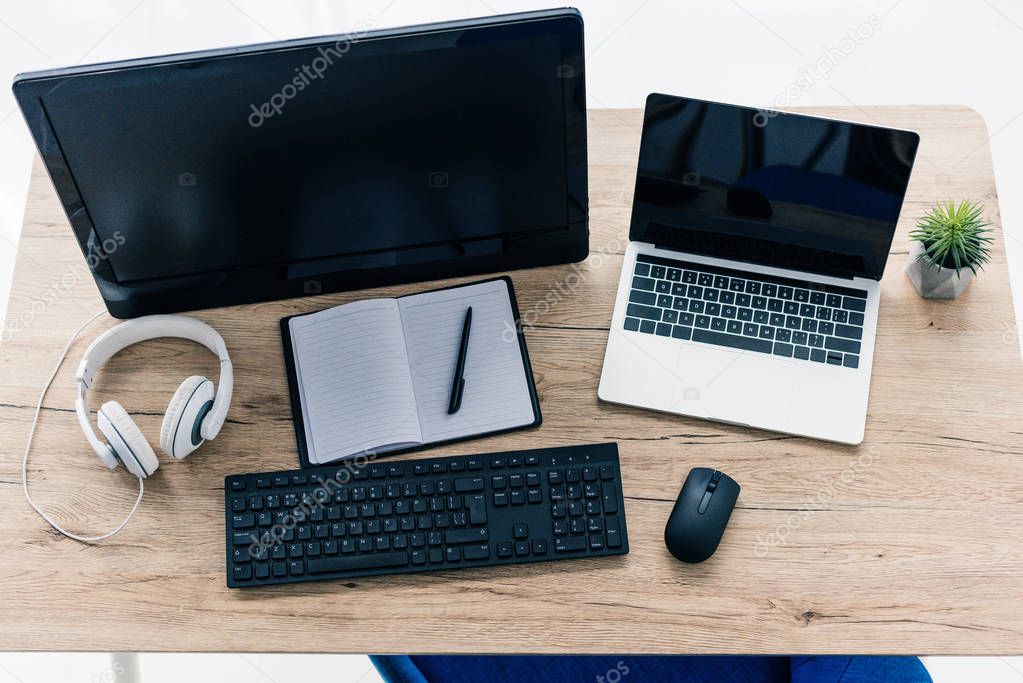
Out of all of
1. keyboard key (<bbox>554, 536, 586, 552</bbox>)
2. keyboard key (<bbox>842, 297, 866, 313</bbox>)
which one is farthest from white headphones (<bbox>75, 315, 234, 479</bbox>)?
keyboard key (<bbox>842, 297, 866, 313</bbox>)

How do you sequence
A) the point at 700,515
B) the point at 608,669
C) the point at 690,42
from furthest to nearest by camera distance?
1. the point at 690,42
2. the point at 608,669
3. the point at 700,515

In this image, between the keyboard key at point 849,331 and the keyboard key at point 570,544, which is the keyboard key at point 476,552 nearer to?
the keyboard key at point 570,544

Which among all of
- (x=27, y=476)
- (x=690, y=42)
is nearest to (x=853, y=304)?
(x=27, y=476)

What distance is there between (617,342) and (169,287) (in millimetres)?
611

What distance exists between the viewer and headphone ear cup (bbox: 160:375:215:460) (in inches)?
45.8

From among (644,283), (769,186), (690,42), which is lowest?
(690,42)

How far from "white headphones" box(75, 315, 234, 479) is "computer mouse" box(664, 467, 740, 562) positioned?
59cm

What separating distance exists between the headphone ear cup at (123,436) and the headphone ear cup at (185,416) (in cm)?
3

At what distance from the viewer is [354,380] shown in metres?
1.25

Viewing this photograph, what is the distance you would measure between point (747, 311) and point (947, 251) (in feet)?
0.87

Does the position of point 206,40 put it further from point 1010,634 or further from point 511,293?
point 1010,634

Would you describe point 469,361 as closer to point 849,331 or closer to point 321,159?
point 321,159

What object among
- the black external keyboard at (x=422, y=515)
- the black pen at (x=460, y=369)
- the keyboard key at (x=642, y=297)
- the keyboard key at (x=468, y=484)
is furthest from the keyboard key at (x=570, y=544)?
the keyboard key at (x=642, y=297)

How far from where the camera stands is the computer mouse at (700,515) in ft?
3.66
